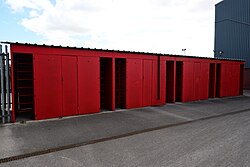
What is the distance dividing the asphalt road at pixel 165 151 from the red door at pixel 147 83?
14.7 ft

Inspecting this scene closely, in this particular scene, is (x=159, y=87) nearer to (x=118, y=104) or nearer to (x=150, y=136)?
(x=118, y=104)

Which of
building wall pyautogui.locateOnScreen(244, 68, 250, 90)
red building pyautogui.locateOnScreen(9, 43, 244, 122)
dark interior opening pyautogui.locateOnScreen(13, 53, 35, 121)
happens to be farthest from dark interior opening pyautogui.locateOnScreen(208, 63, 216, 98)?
dark interior opening pyautogui.locateOnScreen(13, 53, 35, 121)

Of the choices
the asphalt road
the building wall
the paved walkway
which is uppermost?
the building wall

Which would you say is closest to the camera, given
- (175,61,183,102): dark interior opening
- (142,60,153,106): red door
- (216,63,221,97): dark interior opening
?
(142,60,153,106): red door

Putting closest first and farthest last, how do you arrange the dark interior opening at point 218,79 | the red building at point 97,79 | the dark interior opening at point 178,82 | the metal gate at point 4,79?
the metal gate at point 4,79 < the red building at point 97,79 < the dark interior opening at point 178,82 < the dark interior opening at point 218,79

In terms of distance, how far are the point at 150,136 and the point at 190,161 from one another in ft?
6.16

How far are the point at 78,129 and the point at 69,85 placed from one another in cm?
254

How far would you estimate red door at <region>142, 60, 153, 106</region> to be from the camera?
36.4 ft

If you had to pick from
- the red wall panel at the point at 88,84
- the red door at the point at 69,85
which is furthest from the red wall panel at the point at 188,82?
the red door at the point at 69,85

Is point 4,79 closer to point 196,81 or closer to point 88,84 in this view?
point 88,84

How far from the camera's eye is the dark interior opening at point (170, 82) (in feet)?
41.6

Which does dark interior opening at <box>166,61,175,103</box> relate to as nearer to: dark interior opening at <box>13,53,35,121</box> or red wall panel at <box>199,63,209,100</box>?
red wall panel at <box>199,63,209,100</box>

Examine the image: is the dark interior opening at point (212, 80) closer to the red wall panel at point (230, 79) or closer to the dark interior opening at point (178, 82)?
the red wall panel at point (230, 79)

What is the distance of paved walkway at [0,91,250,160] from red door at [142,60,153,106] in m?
1.80
